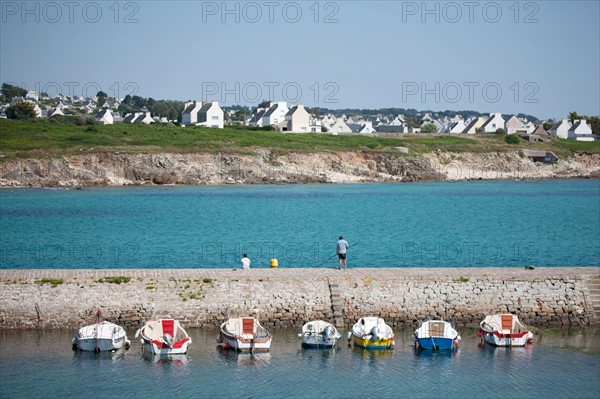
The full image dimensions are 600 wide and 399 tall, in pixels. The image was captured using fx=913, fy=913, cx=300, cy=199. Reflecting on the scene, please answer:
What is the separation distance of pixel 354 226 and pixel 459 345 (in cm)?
3475

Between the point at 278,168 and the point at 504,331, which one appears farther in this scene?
the point at 278,168

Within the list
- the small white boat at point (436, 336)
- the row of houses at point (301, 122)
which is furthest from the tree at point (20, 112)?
the small white boat at point (436, 336)

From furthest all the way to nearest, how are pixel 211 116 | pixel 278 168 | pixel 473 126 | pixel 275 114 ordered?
pixel 473 126, pixel 275 114, pixel 211 116, pixel 278 168

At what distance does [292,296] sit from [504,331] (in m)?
6.96

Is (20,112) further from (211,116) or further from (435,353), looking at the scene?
(435,353)

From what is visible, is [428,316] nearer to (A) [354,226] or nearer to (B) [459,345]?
(B) [459,345]

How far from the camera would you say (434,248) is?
5138 cm

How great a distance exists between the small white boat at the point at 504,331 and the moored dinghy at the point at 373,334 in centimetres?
305

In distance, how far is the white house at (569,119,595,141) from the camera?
167 meters

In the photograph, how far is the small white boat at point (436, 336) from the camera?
92.1ft

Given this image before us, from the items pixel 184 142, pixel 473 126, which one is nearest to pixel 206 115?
pixel 184 142

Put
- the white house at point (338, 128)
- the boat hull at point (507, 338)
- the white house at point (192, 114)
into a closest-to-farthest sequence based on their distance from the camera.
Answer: the boat hull at point (507, 338) < the white house at point (192, 114) < the white house at point (338, 128)

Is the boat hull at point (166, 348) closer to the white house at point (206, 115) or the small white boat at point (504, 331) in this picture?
the small white boat at point (504, 331)

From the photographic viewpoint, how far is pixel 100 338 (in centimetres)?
2750
